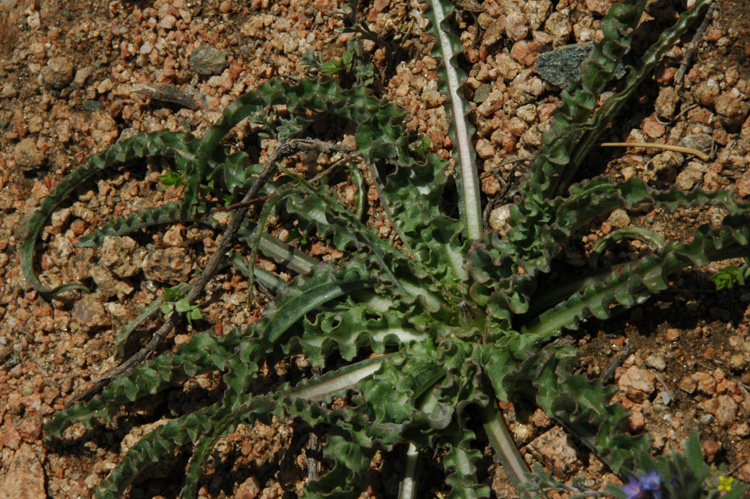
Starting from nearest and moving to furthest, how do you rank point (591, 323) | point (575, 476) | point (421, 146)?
1. point (575, 476)
2. point (591, 323)
3. point (421, 146)

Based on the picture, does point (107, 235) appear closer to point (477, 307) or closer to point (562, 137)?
point (477, 307)

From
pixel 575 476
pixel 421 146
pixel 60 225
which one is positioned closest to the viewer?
pixel 575 476

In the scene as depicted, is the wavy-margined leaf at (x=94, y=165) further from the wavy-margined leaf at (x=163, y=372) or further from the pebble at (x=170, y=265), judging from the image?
the wavy-margined leaf at (x=163, y=372)

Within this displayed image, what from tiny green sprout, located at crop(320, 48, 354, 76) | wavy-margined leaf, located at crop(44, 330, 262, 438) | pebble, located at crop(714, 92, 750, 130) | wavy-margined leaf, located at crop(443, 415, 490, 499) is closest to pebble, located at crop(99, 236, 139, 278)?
wavy-margined leaf, located at crop(44, 330, 262, 438)

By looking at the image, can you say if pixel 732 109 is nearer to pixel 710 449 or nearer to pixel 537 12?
pixel 537 12

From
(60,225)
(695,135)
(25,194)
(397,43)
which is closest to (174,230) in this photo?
(60,225)

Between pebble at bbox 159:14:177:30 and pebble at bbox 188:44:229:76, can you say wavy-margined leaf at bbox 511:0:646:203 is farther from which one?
pebble at bbox 159:14:177:30

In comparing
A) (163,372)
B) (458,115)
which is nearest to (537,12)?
(458,115)
